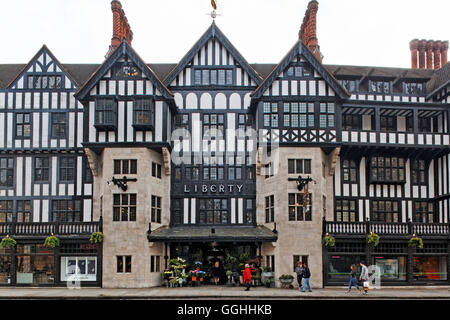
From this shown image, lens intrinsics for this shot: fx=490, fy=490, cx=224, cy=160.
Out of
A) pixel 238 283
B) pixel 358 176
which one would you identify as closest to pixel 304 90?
pixel 358 176

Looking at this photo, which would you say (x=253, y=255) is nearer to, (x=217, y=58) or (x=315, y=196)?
(x=315, y=196)

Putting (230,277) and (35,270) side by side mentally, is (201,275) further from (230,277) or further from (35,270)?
(35,270)

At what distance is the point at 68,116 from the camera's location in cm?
3161

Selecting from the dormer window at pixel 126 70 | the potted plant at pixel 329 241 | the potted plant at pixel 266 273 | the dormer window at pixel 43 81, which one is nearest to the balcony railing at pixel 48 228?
the dormer window at pixel 126 70

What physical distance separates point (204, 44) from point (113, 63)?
5947 millimetres

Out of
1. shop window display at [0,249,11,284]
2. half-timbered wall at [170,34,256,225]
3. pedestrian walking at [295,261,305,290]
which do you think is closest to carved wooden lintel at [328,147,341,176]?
half-timbered wall at [170,34,256,225]

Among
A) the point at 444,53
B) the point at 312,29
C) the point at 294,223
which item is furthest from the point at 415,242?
the point at 444,53

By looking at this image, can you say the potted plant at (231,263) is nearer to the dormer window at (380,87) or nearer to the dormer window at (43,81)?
the dormer window at (380,87)

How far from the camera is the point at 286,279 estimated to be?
27.5 m

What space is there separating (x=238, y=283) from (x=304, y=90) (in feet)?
40.1

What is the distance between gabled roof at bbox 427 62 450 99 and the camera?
3216 cm

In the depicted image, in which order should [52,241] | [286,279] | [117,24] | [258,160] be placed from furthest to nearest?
[117,24], [258,160], [52,241], [286,279]

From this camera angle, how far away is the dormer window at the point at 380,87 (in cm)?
3350

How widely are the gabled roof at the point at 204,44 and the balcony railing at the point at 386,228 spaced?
33.5ft
